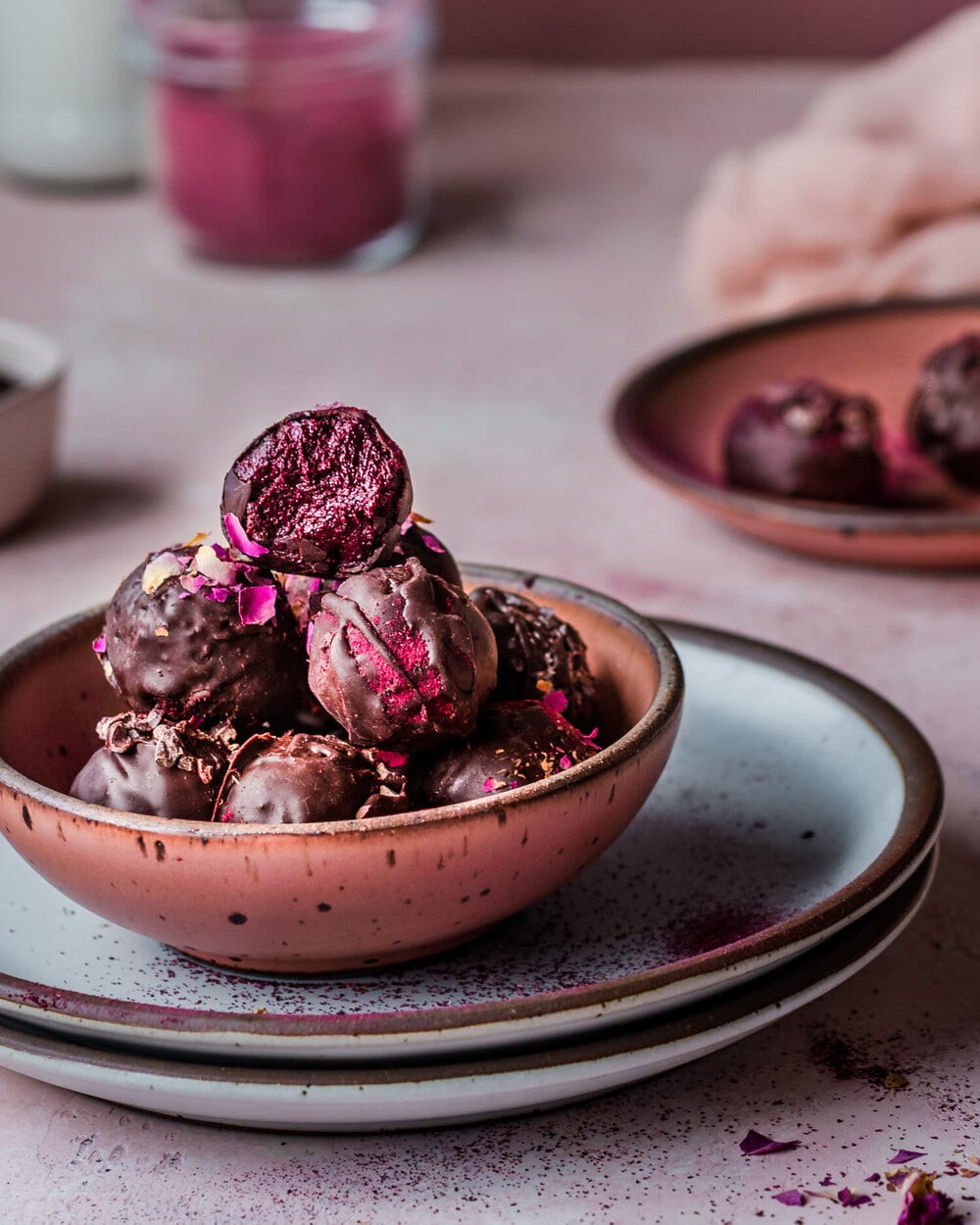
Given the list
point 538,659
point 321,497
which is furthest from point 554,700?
point 321,497

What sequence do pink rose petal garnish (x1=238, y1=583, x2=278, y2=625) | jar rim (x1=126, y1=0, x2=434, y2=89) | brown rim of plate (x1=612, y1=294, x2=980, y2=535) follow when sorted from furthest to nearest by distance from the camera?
jar rim (x1=126, y1=0, x2=434, y2=89)
brown rim of plate (x1=612, y1=294, x2=980, y2=535)
pink rose petal garnish (x1=238, y1=583, x2=278, y2=625)

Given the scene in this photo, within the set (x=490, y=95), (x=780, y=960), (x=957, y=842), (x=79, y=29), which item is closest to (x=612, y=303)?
(x=79, y=29)

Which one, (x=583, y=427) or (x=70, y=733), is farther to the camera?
(x=583, y=427)

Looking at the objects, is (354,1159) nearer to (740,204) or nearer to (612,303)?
(740,204)

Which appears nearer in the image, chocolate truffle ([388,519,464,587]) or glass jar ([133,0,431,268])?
chocolate truffle ([388,519,464,587])

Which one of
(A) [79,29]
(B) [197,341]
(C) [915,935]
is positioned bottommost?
(B) [197,341]

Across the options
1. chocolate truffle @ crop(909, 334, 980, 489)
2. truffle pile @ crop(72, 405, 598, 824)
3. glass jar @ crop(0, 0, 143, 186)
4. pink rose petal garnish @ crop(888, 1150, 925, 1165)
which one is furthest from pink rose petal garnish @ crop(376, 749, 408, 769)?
glass jar @ crop(0, 0, 143, 186)

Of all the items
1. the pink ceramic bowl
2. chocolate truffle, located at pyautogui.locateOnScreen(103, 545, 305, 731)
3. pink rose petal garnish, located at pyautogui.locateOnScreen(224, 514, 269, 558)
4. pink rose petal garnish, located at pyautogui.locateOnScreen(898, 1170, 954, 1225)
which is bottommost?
pink rose petal garnish, located at pyautogui.locateOnScreen(898, 1170, 954, 1225)

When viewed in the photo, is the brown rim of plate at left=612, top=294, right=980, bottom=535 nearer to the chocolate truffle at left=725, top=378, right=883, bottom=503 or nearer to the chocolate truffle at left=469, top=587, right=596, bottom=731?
the chocolate truffle at left=725, top=378, right=883, bottom=503

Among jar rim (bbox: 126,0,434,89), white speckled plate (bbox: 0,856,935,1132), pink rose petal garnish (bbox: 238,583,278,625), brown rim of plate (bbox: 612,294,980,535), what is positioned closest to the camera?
white speckled plate (bbox: 0,856,935,1132)
